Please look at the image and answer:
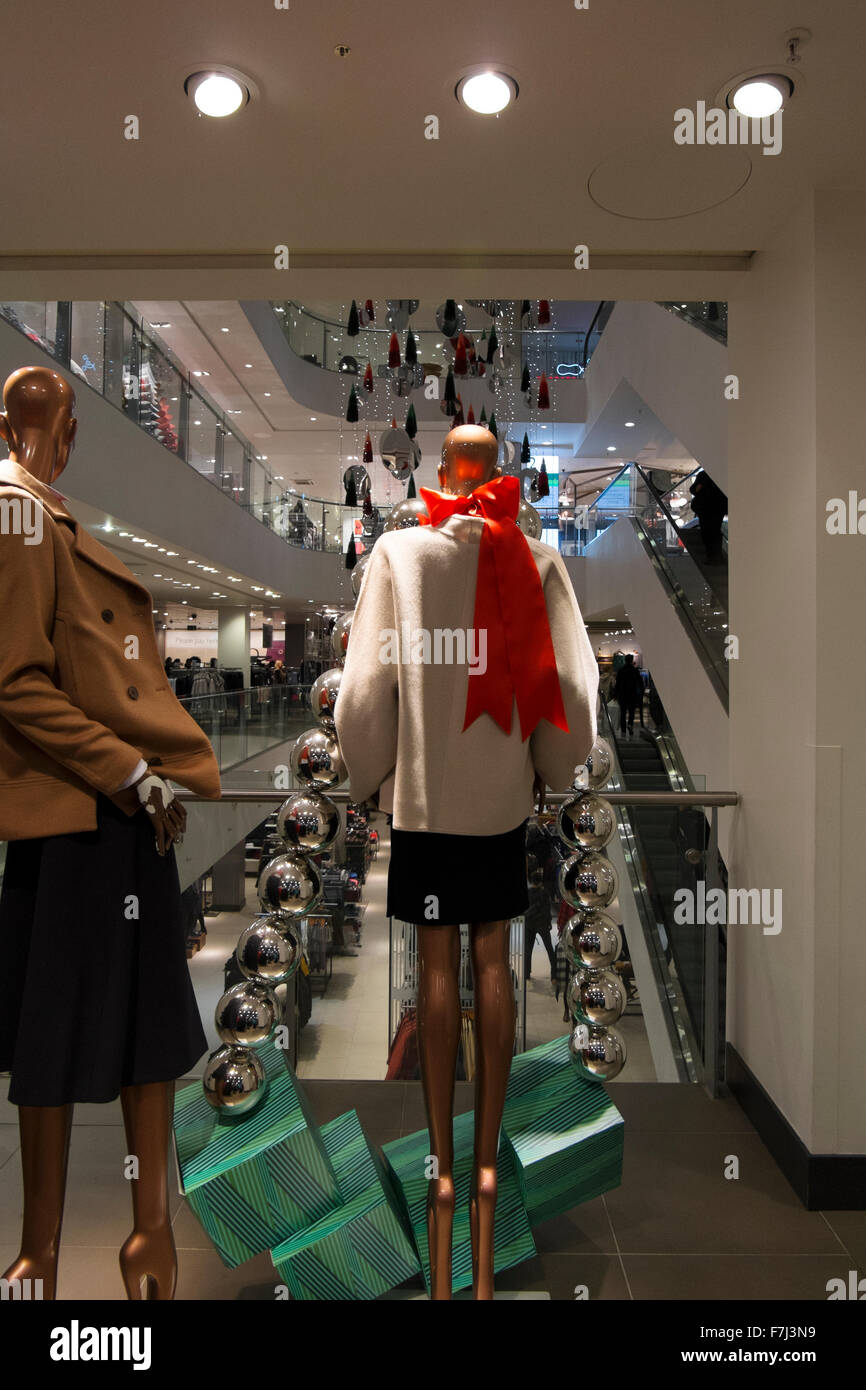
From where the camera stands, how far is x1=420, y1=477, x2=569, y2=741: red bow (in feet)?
5.84

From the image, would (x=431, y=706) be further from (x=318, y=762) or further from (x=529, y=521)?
(x=529, y=521)

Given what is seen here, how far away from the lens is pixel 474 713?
178 centimetres

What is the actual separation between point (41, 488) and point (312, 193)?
1495 mm

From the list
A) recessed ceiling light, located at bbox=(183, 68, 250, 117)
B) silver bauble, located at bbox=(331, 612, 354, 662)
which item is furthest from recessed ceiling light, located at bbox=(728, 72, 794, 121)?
silver bauble, located at bbox=(331, 612, 354, 662)

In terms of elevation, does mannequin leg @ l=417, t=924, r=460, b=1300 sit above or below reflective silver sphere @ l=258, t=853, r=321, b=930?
below

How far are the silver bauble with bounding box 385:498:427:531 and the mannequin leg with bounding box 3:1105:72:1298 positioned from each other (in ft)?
4.53

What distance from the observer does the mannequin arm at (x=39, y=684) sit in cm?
145

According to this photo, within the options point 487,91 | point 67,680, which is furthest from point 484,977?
point 487,91

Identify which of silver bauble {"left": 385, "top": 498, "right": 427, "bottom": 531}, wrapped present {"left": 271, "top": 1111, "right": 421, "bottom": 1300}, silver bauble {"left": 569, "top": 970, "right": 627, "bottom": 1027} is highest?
silver bauble {"left": 385, "top": 498, "right": 427, "bottom": 531}

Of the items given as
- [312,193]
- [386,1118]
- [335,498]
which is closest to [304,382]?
[335,498]

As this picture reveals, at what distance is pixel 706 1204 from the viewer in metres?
2.27

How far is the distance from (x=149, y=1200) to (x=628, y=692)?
8.37 m

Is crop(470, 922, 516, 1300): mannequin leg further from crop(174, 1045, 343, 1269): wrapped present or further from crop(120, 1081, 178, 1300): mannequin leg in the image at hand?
crop(120, 1081, 178, 1300): mannequin leg

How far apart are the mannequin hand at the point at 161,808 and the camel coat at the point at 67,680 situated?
0.04m
